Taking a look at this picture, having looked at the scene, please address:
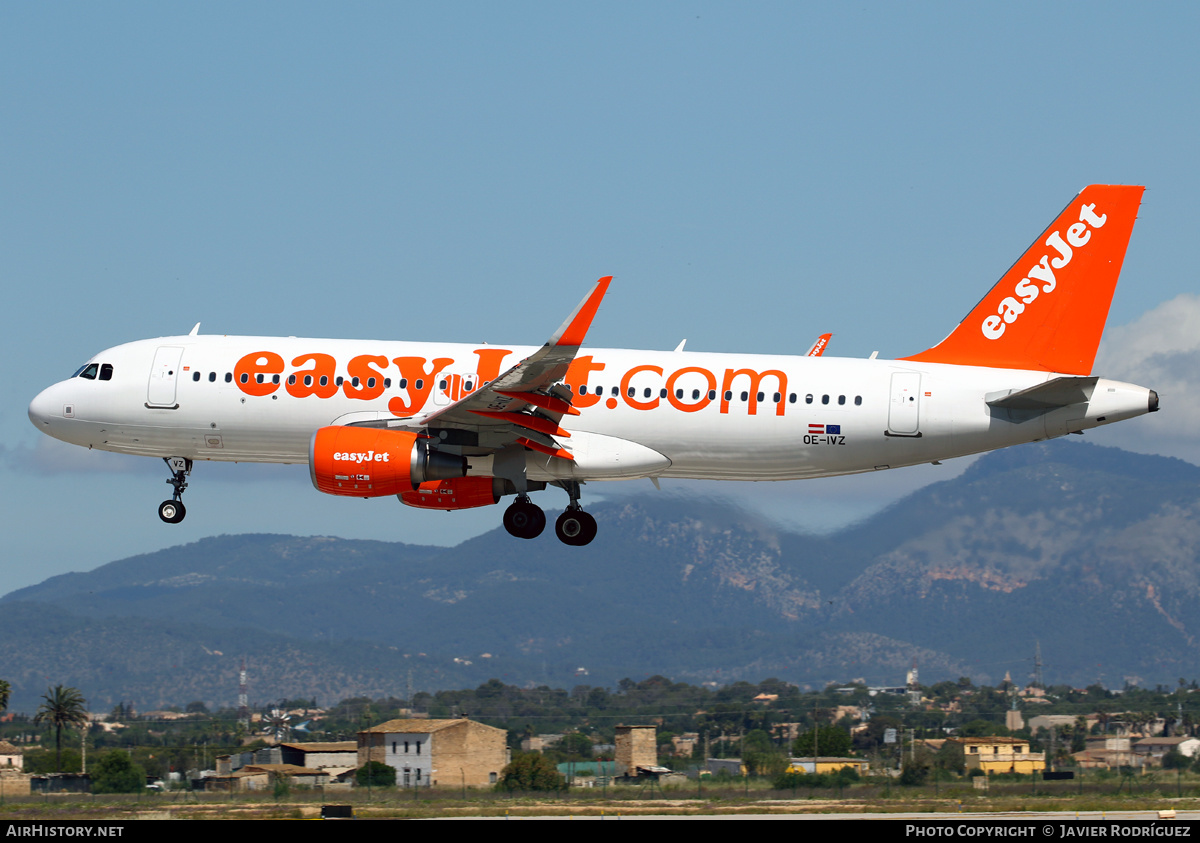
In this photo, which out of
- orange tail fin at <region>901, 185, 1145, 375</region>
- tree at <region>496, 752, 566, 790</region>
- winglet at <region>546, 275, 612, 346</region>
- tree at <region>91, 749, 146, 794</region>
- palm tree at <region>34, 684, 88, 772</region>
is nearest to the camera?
winglet at <region>546, 275, 612, 346</region>

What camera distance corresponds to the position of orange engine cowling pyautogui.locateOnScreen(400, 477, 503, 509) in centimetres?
3928

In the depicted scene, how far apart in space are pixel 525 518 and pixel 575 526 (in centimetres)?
156

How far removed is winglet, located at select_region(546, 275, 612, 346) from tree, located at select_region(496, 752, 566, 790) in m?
16.3

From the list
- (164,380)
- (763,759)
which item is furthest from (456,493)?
(763,759)

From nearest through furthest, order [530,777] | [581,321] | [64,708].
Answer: [581,321] < [530,777] < [64,708]

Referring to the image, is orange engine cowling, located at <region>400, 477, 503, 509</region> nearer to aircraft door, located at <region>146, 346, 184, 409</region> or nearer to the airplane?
the airplane

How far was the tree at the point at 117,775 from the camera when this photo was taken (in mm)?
45656

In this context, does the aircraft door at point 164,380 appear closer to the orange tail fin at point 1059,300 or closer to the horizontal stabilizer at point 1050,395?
the orange tail fin at point 1059,300

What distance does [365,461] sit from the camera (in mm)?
37688

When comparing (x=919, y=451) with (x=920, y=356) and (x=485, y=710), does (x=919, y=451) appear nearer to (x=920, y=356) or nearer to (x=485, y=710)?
(x=920, y=356)

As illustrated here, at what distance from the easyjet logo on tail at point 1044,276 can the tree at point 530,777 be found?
770 inches

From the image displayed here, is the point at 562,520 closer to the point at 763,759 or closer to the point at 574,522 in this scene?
the point at 574,522

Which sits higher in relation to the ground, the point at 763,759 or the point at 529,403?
the point at 529,403

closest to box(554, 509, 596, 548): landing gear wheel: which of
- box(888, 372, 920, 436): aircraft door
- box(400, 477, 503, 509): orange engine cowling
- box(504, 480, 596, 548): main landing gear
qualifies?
box(504, 480, 596, 548): main landing gear
